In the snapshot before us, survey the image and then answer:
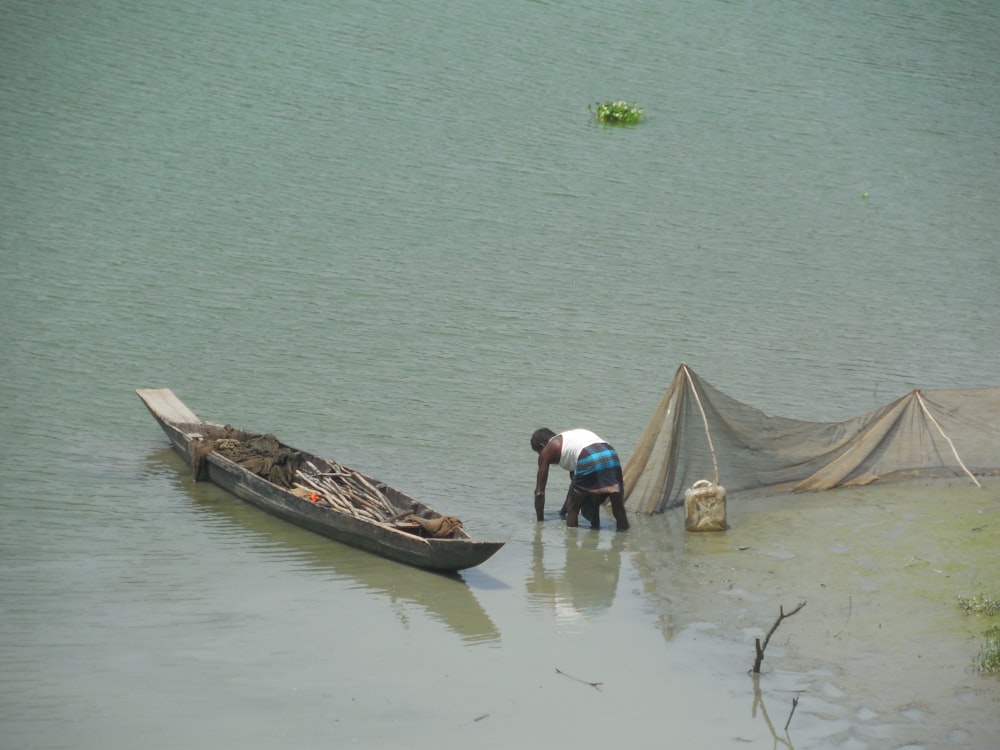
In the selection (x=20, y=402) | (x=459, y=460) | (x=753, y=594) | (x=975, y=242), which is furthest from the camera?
(x=975, y=242)

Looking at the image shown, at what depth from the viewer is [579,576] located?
10.1 metres

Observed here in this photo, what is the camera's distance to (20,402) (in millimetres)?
15492

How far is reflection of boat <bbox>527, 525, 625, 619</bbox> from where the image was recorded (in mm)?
9516

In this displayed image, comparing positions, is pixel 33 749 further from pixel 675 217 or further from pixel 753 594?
pixel 675 217

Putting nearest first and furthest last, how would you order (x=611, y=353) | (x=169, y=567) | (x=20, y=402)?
(x=169, y=567) → (x=20, y=402) → (x=611, y=353)

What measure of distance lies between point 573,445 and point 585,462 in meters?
0.18

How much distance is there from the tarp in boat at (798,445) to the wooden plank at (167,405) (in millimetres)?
5672

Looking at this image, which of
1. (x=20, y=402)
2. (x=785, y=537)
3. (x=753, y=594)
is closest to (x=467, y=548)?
(x=753, y=594)

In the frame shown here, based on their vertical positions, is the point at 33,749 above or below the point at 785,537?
below

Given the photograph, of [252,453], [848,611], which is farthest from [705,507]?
[252,453]

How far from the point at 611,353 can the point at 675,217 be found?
645 cm

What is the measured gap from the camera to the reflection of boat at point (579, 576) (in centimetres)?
952

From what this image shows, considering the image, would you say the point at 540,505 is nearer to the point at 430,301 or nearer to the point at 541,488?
the point at 541,488

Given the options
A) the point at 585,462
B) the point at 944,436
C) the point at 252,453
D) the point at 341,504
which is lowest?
the point at 341,504
